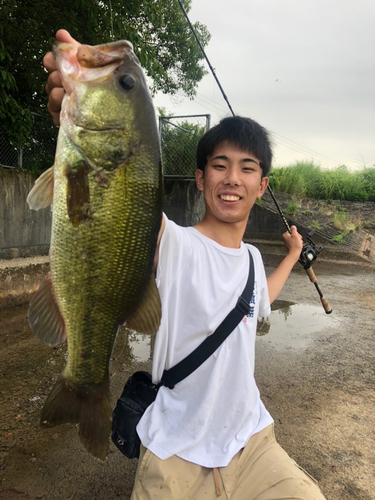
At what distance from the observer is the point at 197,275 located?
187 cm

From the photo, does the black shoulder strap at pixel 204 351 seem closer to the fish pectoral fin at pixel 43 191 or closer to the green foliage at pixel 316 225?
the fish pectoral fin at pixel 43 191

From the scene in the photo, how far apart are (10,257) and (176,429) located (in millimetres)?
5243

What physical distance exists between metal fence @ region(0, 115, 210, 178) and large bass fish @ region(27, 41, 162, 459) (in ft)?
18.0

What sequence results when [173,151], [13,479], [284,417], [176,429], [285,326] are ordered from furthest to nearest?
[173,151], [285,326], [284,417], [13,479], [176,429]

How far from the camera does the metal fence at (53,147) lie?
21.6ft

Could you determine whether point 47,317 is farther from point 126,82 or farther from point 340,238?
point 340,238

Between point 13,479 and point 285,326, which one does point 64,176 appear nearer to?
point 13,479

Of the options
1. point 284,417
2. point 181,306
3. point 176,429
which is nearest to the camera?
point 176,429

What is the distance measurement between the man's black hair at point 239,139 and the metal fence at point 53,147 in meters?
5.13

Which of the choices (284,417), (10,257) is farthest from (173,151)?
(284,417)

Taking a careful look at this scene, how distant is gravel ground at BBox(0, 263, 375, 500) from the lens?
2570 millimetres

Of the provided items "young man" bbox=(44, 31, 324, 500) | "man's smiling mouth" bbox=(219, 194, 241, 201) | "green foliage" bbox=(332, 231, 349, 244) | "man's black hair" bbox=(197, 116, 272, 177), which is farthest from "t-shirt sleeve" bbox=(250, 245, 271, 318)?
"green foliage" bbox=(332, 231, 349, 244)

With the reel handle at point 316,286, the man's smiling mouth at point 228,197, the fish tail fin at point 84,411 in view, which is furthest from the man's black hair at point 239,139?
the reel handle at point 316,286

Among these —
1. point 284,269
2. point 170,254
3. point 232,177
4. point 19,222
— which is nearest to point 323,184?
point 19,222
